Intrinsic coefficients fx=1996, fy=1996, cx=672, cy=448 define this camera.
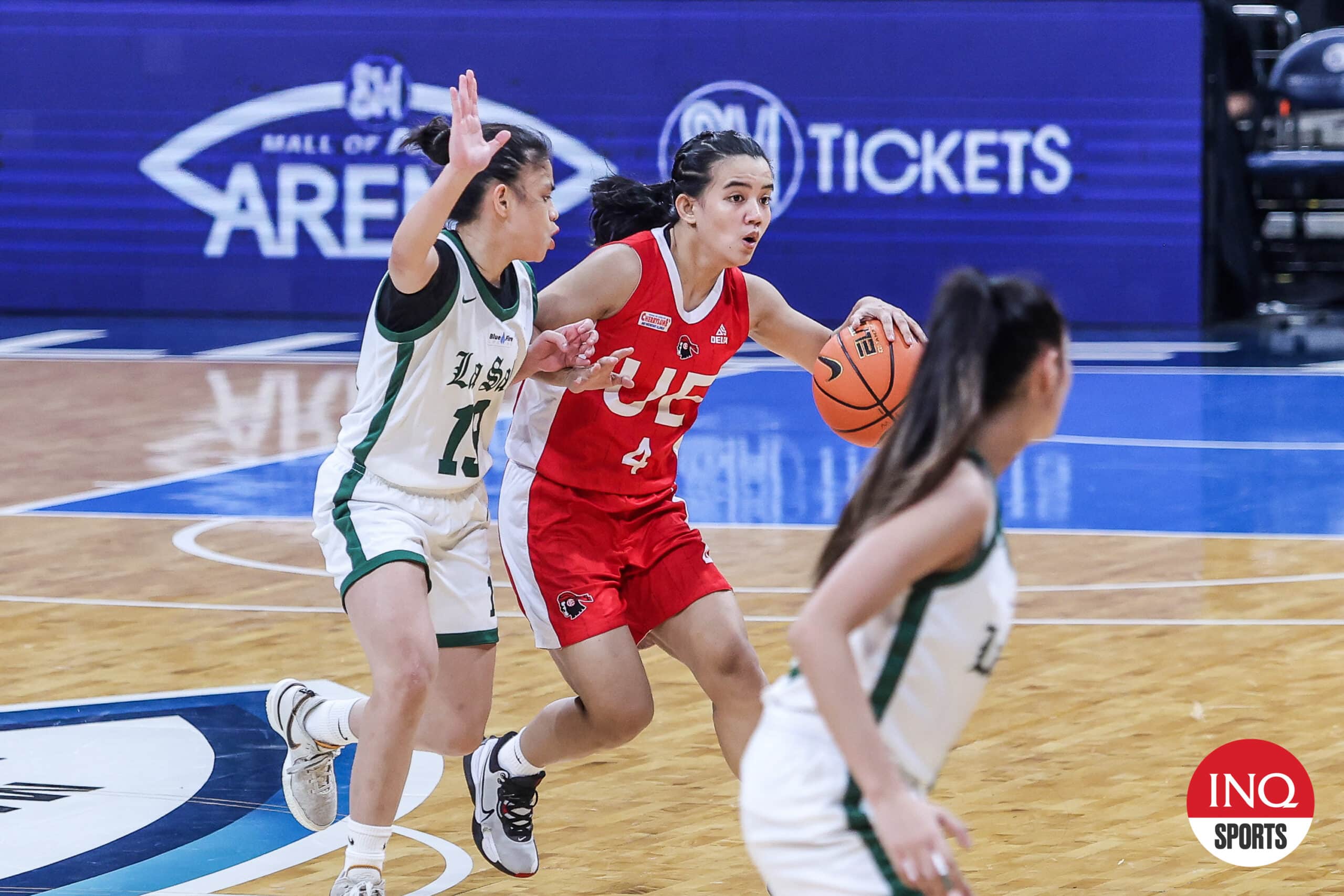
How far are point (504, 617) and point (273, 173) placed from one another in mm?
9845

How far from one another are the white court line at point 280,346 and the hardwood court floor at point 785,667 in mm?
4182

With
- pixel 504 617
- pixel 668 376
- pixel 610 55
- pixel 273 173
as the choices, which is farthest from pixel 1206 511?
pixel 273 173

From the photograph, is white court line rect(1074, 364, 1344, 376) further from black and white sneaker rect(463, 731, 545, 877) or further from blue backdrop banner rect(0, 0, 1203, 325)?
black and white sneaker rect(463, 731, 545, 877)

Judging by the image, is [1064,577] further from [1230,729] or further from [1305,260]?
[1305,260]

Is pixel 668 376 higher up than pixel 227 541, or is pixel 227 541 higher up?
pixel 668 376

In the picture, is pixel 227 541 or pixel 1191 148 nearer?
pixel 227 541

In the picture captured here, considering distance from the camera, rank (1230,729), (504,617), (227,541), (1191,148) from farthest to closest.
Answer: (1191,148) < (227,541) < (504,617) < (1230,729)

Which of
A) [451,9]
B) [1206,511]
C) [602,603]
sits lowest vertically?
[1206,511]

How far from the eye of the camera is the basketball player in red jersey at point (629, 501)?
4914 millimetres

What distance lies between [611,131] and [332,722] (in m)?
11.9

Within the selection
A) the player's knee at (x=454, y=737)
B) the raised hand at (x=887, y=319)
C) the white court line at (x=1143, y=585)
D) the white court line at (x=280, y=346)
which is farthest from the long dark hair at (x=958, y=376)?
the white court line at (x=280, y=346)

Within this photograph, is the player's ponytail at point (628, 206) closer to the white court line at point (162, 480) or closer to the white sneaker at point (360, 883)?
the white sneaker at point (360, 883)

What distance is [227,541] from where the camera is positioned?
30.0ft

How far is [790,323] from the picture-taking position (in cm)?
536
